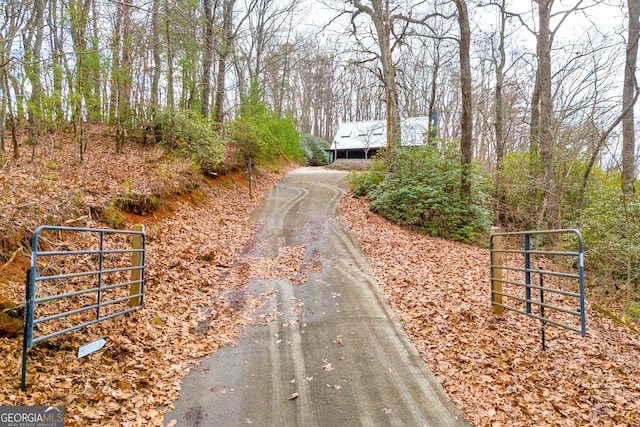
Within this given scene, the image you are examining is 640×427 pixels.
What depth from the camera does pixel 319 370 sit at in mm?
4117

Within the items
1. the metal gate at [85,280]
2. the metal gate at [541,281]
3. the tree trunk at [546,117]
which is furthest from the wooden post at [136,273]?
the tree trunk at [546,117]

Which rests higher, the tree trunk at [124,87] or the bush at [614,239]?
the tree trunk at [124,87]

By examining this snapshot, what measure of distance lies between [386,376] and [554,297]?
14.7 ft

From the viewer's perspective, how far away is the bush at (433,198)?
1133 centimetres

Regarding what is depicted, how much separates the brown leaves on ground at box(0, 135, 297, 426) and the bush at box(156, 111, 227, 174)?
1524 mm

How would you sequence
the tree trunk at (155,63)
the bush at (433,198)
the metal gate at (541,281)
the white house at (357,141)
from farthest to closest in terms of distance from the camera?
the white house at (357,141)
the tree trunk at (155,63)
the bush at (433,198)
the metal gate at (541,281)

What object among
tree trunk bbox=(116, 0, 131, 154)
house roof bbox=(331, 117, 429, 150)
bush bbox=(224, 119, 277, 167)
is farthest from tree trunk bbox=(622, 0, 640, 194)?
house roof bbox=(331, 117, 429, 150)

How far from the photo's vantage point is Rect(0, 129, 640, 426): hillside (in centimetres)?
333

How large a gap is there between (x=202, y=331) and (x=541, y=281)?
4645 millimetres

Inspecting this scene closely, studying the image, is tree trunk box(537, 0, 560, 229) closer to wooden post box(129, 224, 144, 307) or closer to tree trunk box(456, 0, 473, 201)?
tree trunk box(456, 0, 473, 201)

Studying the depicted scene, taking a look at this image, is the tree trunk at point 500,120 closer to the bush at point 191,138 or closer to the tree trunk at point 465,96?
the tree trunk at point 465,96

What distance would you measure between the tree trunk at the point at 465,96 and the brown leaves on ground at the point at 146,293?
724 centimetres

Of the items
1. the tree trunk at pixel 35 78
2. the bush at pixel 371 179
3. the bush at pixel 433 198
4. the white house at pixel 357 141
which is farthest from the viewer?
the white house at pixel 357 141

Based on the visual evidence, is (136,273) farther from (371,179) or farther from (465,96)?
(465,96)
